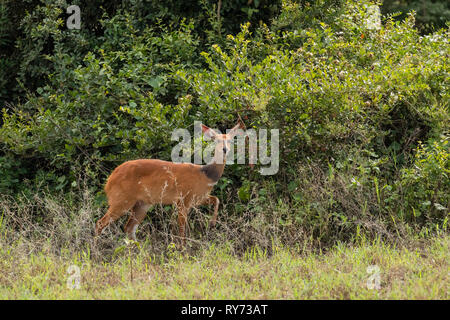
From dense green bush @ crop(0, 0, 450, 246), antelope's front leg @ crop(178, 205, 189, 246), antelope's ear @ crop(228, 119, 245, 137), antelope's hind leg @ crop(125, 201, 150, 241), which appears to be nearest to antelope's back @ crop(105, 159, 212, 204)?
antelope's front leg @ crop(178, 205, 189, 246)

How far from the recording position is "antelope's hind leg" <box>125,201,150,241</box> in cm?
650

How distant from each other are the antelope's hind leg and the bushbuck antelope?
25 cm

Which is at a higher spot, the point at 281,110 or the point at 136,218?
the point at 281,110

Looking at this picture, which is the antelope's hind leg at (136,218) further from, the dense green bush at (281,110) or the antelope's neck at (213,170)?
the antelope's neck at (213,170)

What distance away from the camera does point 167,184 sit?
239 inches

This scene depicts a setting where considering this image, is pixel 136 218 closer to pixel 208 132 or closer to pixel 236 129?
pixel 208 132

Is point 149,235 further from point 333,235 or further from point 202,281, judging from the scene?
point 333,235

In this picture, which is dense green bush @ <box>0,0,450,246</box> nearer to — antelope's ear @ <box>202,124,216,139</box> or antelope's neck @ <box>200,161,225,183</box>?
antelope's neck @ <box>200,161,225,183</box>

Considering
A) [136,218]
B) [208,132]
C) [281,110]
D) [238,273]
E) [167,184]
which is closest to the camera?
[238,273]

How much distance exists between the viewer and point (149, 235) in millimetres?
6418

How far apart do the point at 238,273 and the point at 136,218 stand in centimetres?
156

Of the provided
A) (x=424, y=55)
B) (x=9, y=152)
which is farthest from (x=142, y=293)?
(x=424, y=55)

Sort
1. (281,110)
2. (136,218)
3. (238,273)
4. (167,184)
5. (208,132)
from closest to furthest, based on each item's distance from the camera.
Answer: (238,273), (208,132), (167,184), (136,218), (281,110)

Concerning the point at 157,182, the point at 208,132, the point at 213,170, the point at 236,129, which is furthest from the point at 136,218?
the point at 236,129
